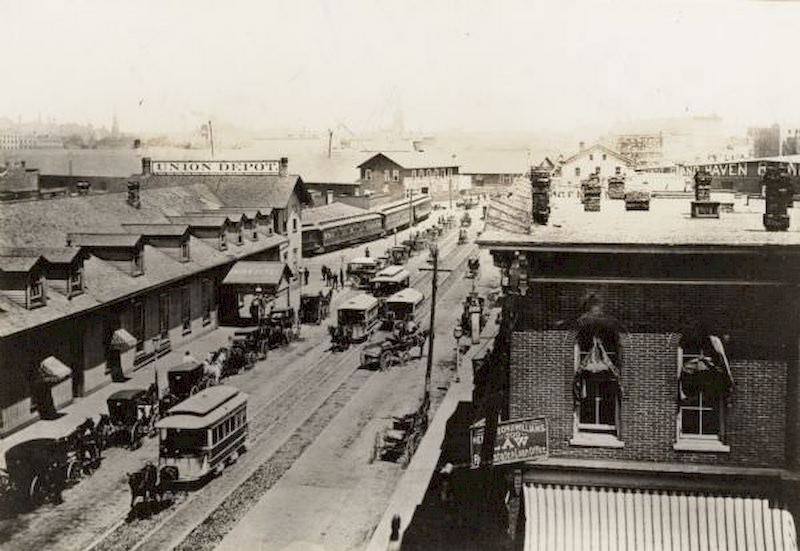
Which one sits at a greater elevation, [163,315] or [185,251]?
[185,251]

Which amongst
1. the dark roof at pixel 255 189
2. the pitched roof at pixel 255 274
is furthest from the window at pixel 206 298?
the dark roof at pixel 255 189

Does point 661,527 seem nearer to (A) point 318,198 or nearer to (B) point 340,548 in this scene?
(B) point 340,548

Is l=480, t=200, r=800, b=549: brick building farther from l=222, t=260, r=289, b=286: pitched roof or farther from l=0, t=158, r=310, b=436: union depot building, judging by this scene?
l=222, t=260, r=289, b=286: pitched roof

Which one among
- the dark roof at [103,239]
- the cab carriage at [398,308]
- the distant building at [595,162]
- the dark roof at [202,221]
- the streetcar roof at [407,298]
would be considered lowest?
the cab carriage at [398,308]

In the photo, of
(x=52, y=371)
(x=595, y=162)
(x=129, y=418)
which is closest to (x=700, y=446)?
(x=129, y=418)

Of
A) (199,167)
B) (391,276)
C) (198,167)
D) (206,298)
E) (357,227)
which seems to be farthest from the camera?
(357,227)

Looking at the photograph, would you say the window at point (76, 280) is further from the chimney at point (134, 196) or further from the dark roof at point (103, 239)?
the chimney at point (134, 196)

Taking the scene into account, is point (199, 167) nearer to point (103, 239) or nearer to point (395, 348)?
point (103, 239)

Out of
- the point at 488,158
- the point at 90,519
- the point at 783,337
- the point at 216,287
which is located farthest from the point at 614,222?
the point at 488,158

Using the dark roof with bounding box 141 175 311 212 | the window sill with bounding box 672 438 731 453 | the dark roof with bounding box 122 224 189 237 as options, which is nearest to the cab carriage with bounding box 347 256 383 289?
the dark roof with bounding box 141 175 311 212
